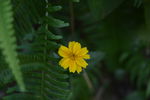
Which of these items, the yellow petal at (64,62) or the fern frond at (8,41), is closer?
the fern frond at (8,41)

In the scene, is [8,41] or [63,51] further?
[63,51]

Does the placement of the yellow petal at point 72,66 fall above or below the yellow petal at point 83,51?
below

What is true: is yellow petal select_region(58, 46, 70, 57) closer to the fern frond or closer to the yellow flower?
the yellow flower

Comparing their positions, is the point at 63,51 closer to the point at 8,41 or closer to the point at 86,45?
the point at 86,45

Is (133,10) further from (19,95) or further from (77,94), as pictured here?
(19,95)

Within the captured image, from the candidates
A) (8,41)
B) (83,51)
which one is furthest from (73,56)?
(8,41)

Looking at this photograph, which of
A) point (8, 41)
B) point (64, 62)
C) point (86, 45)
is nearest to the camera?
point (8, 41)

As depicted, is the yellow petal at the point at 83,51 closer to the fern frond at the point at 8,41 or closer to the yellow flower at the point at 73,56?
the yellow flower at the point at 73,56

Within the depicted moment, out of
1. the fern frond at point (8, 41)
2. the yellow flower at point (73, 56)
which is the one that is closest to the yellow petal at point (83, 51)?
the yellow flower at point (73, 56)
